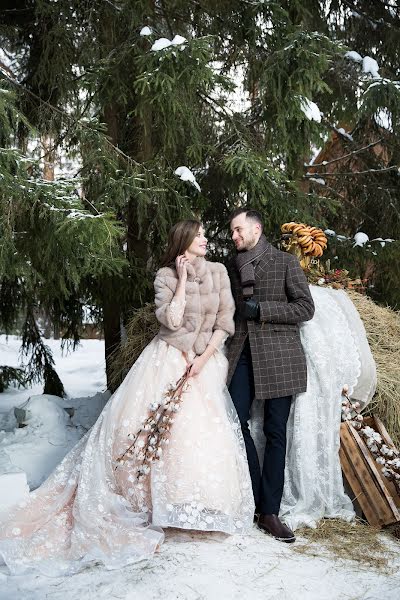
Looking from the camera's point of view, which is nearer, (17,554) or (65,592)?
(65,592)

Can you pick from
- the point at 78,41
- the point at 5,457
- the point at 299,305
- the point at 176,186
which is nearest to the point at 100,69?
the point at 78,41

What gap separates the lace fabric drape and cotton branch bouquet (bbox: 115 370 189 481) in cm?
4

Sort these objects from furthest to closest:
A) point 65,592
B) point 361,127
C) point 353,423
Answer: point 361,127
point 353,423
point 65,592

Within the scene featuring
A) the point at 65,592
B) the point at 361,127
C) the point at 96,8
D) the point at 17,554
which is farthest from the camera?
the point at 361,127

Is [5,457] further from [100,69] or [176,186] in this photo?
[100,69]

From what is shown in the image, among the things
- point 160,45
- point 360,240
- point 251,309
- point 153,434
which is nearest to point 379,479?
point 251,309

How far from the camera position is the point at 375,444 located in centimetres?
414

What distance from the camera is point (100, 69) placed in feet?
17.0

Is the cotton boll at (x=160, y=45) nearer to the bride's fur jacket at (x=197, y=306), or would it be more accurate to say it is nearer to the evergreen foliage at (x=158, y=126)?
the evergreen foliage at (x=158, y=126)

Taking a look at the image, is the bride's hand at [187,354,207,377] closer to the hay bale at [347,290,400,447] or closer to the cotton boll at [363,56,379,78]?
the hay bale at [347,290,400,447]

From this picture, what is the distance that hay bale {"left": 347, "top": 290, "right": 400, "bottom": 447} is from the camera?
4.46 m

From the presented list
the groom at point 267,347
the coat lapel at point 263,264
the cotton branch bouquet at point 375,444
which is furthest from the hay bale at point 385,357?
the coat lapel at point 263,264

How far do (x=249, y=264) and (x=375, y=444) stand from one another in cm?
134

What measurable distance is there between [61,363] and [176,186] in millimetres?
5975
